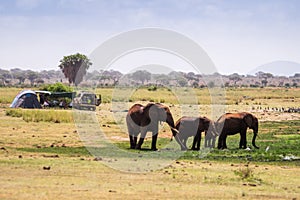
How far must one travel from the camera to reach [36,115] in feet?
141

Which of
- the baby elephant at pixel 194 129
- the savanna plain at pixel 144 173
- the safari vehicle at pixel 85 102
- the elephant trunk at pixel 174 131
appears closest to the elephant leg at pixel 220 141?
the baby elephant at pixel 194 129

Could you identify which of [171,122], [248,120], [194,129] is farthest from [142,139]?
[248,120]

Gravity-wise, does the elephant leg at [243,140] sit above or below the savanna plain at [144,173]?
above

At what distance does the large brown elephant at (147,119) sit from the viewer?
87.5 feet

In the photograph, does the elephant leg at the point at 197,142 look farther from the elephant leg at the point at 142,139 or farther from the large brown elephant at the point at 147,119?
the elephant leg at the point at 142,139

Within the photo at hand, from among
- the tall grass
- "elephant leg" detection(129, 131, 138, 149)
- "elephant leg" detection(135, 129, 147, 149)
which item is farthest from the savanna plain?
the tall grass

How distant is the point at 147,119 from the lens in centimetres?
2691

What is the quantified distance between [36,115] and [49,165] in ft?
76.1

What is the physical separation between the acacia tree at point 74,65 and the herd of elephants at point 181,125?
9331 cm

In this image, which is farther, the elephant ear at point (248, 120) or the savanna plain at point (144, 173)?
the elephant ear at point (248, 120)

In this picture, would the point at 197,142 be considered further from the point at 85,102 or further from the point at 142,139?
the point at 85,102

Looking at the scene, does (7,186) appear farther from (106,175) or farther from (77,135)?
(77,135)

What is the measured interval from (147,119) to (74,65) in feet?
331

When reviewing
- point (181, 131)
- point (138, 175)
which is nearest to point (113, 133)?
point (181, 131)
